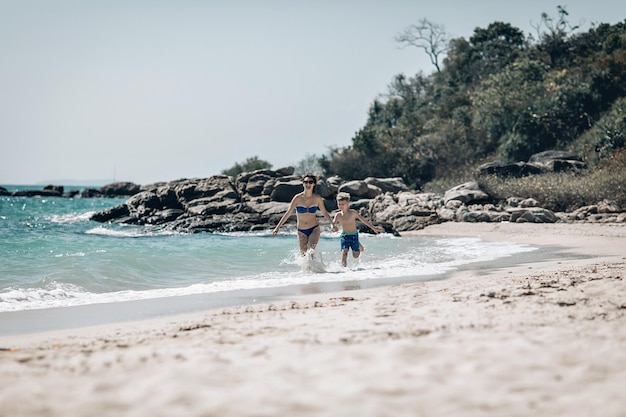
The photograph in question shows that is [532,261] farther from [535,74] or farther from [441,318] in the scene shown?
[535,74]

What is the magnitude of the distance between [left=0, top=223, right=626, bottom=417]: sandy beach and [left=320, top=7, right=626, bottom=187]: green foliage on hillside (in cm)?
2510

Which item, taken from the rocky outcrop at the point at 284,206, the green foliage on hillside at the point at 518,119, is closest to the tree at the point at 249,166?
the green foliage on hillside at the point at 518,119

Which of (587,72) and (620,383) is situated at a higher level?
(587,72)

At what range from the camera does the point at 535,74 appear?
4047 cm

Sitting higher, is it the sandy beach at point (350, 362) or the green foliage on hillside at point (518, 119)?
the green foliage on hillside at point (518, 119)

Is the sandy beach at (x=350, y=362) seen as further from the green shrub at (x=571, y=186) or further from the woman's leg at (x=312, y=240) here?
the green shrub at (x=571, y=186)

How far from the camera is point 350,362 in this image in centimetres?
402

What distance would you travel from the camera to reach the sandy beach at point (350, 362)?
333cm

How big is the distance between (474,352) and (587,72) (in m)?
36.2

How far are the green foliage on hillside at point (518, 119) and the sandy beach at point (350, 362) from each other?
988 inches

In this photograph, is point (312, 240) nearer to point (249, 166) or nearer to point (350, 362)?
point (350, 362)

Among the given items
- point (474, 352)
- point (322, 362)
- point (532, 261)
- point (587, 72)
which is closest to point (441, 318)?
point (474, 352)

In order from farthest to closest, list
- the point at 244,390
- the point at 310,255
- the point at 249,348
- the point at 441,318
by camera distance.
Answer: the point at 310,255 < the point at 441,318 < the point at 249,348 < the point at 244,390

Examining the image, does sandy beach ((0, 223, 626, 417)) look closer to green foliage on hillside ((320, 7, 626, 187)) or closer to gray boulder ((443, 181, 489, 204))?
gray boulder ((443, 181, 489, 204))
